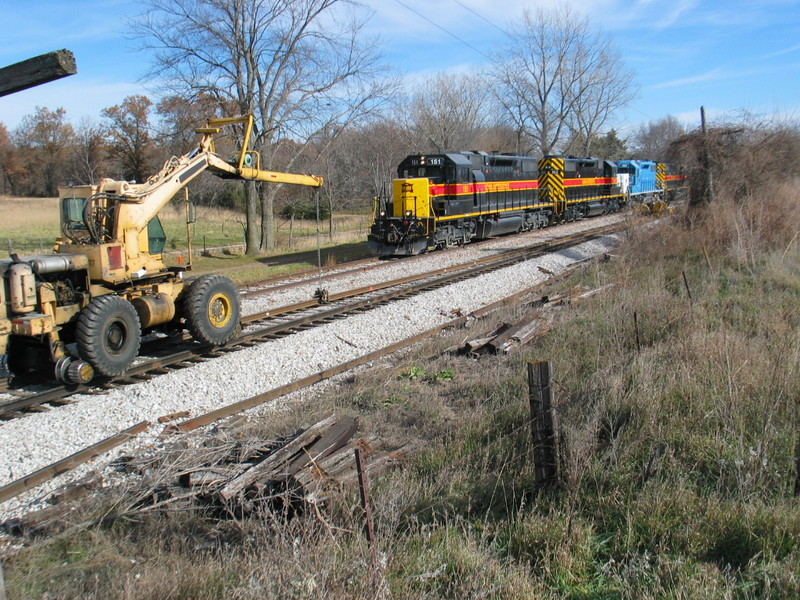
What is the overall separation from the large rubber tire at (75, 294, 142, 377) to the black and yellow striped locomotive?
1262 centimetres

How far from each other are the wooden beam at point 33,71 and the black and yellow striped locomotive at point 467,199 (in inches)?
714

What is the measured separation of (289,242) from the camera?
26516 millimetres

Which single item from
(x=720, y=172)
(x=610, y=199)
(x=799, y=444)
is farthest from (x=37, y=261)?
(x=610, y=199)

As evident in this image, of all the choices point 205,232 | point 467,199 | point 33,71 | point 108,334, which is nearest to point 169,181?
point 108,334

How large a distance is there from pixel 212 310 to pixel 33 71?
779cm

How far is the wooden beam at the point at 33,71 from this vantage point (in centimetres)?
258

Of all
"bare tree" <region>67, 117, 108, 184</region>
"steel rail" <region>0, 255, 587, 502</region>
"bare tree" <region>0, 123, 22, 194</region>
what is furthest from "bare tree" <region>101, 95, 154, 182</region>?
"steel rail" <region>0, 255, 587, 502</region>

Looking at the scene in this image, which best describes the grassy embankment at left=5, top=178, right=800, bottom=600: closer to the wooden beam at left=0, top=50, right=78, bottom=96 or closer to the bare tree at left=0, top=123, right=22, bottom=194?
the wooden beam at left=0, top=50, right=78, bottom=96

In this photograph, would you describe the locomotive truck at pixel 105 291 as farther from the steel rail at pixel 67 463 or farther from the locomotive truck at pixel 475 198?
the locomotive truck at pixel 475 198

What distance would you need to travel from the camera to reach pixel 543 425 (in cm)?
455

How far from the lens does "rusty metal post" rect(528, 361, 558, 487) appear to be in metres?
4.51

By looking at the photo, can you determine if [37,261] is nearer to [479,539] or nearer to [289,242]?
[479,539]

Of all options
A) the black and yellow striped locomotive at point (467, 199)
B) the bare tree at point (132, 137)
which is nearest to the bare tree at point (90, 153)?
the bare tree at point (132, 137)

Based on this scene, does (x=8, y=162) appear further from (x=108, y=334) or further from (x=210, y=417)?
(x=210, y=417)
